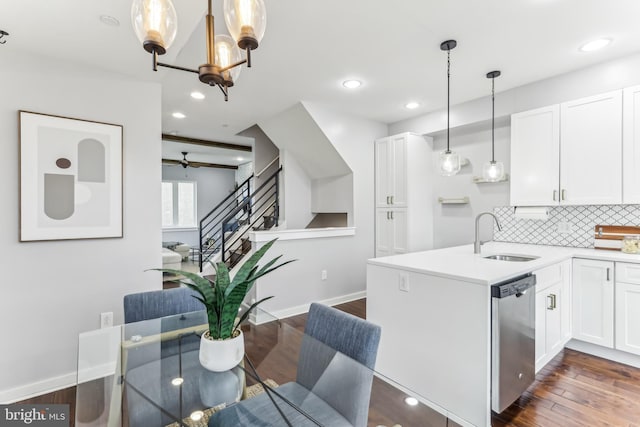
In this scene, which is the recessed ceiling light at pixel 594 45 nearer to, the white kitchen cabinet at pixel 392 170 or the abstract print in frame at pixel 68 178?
the white kitchen cabinet at pixel 392 170

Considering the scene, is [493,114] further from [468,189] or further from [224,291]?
[224,291]

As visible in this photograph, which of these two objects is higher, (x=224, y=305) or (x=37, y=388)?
(x=224, y=305)

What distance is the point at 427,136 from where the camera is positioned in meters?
4.47

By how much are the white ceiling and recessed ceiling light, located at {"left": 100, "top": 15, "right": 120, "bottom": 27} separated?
0.10 feet

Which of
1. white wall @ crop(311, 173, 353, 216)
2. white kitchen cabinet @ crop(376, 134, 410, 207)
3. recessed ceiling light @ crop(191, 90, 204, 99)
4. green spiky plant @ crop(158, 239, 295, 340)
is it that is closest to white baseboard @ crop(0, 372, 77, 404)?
green spiky plant @ crop(158, 239, 295, 340)

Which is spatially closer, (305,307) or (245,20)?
(245,20)

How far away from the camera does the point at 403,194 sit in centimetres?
425

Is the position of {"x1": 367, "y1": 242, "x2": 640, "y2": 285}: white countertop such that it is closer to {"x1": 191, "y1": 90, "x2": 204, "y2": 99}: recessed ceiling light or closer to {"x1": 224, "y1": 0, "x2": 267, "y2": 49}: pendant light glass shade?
{"x1": 224, "y1": 0, "x2": 267, "y2": 49}: pendant light glass shade

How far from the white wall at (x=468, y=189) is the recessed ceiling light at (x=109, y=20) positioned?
12.4 ft

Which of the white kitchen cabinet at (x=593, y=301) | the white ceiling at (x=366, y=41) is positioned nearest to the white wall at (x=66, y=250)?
the white ceiling at (x=366, y=41)

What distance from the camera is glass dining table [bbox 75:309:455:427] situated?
1.21 m

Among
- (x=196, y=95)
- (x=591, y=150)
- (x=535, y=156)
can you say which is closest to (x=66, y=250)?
(x=196, y=95)

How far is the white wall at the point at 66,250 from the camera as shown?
217 cm

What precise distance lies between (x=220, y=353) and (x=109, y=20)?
199 cm
